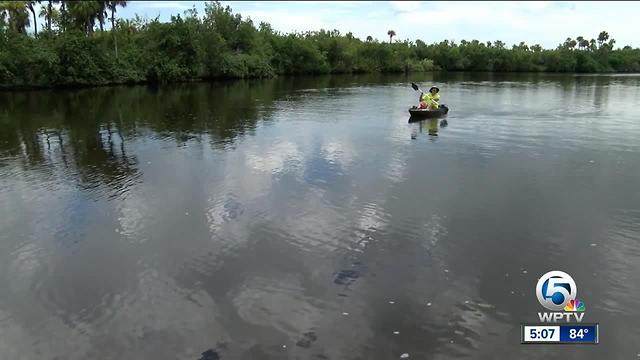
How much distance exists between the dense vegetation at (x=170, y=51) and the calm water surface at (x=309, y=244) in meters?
31.8

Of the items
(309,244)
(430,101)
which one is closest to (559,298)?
(309,244)

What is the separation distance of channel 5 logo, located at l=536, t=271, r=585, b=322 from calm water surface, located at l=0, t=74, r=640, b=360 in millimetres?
226

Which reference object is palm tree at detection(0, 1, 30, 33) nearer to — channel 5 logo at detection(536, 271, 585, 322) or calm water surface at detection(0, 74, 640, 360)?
calm water surface at detection(0, 74, 640, 360)

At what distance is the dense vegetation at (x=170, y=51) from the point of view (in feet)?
178

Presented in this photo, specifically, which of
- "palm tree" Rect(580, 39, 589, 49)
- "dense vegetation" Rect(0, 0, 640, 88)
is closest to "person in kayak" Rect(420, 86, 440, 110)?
"dense vegetation" Rect(0, 0, 640, 88)

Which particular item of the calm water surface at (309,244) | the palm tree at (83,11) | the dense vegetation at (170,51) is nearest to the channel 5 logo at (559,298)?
the calm water surface at (309,244)

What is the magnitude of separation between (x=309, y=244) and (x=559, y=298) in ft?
18.3

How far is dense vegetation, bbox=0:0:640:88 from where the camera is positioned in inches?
2141

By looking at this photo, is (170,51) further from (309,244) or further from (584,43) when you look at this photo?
(584,43)

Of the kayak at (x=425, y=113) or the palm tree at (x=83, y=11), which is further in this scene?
the palm tree at (x=83, y=11)

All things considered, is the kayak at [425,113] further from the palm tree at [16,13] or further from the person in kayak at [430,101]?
the palm tree at [16,13]

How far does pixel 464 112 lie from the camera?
125ft

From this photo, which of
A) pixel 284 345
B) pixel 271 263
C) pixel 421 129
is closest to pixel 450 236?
pixel 271 263

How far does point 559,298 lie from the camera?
9.86m
